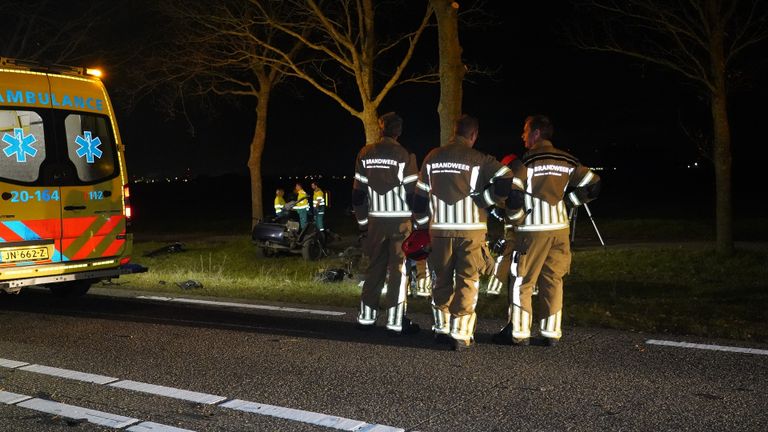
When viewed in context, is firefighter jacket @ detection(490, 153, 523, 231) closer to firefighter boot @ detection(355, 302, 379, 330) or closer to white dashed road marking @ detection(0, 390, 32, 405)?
firefighter boot @ detection(355, 302, 379, 330)

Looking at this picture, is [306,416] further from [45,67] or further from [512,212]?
[45,67]

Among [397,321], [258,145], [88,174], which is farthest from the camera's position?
[258,145]

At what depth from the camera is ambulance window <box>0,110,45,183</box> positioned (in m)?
7.90

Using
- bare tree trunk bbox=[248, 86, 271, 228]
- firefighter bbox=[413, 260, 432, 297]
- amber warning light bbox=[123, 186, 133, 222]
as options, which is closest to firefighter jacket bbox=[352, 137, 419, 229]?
firefighter bbox=[413, 260, 432, 297]

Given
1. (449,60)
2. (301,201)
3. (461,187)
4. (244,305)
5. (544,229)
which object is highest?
(449,60)

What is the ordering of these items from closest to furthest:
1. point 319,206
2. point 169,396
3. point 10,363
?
point 169,396
point 10,363
point 319,206

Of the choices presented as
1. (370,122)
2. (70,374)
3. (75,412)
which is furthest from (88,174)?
(370,122)

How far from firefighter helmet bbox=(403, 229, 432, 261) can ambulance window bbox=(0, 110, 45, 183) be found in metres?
4.15

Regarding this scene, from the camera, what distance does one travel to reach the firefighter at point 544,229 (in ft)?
20.9

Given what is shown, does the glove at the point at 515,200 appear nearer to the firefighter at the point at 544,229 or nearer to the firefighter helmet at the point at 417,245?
the firefighter at the point at 544,229

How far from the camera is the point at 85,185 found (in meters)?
8.64

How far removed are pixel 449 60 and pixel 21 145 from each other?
19.5 ft

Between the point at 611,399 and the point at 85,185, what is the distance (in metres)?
6.22

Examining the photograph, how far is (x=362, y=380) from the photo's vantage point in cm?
550
